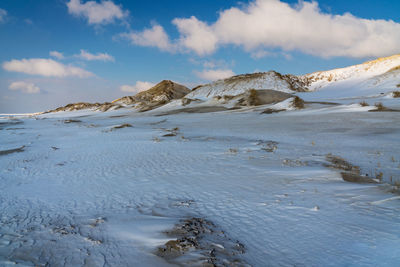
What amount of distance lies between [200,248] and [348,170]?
3128 mm

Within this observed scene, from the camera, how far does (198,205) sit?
3043 millimetres

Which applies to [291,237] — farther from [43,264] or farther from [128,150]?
[128,150]

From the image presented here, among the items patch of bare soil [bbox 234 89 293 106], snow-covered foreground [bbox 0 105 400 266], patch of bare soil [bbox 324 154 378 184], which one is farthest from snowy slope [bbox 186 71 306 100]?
patch of bare soil [bbox 324 154 378 184]

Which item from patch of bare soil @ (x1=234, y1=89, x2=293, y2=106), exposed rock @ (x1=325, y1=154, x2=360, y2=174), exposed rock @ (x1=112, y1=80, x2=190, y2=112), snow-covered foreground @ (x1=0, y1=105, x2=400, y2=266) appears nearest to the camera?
snow-covered foreground @ (x1=0, y1=105, x2=400, y2=266)

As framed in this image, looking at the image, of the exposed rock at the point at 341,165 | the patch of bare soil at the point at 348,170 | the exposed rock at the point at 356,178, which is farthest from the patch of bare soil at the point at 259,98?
the exposed rock at the point at 356,178

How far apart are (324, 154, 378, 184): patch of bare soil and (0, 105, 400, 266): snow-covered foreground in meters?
0.16

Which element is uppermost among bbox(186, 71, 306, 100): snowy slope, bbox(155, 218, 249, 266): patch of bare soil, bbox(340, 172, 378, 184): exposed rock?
bbox(186, 71, 306, 100): snowy slope

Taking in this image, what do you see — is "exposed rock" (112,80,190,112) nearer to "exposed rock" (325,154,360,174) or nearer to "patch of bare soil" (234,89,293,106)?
"patch of bare soil" (234,89,293,106)

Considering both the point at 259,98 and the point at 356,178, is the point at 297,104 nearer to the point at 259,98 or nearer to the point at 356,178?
the point at 259,98

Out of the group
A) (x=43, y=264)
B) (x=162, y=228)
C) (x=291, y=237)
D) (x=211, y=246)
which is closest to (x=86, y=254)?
(x=43, y=264)

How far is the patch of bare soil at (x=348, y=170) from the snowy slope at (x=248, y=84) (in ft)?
90.5

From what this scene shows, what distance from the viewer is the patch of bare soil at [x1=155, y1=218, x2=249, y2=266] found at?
75.7 inches

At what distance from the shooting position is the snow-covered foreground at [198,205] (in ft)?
6.70

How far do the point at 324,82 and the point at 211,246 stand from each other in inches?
1462
